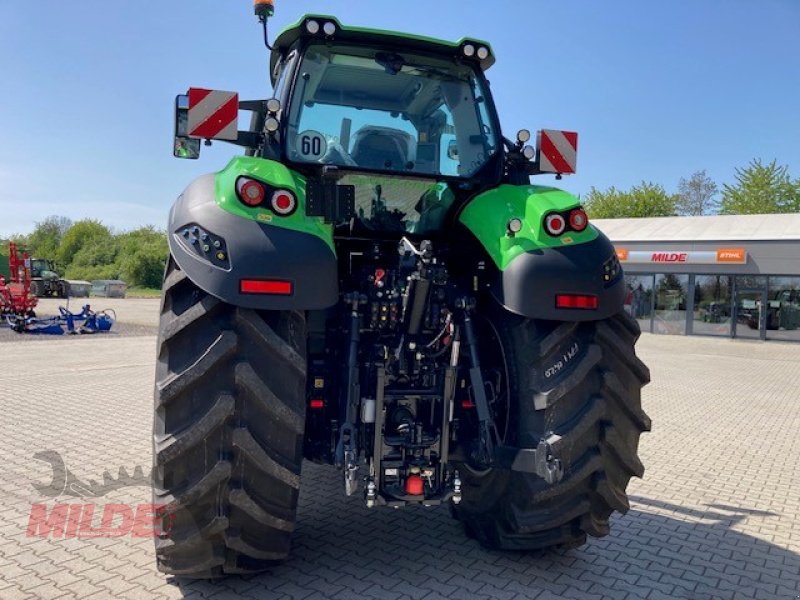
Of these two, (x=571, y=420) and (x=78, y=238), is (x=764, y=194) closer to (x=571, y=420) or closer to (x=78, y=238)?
(x=571, y=420)

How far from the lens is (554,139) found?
4113 millimetres

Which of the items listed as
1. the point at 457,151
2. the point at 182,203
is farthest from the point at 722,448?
the point at 182,203

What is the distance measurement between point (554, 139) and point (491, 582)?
271 centimetres

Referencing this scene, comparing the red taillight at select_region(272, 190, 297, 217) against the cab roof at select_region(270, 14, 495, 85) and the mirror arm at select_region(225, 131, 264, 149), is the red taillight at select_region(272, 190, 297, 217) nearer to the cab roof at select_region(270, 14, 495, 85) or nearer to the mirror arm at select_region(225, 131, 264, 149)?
the mirror arm at select_region(225, 131, 264, 149)

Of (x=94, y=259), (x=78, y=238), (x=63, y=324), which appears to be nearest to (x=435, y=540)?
(x=63, y=324)

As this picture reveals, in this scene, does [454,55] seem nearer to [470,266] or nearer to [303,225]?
[470,266]

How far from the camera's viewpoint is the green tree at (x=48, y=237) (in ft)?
256

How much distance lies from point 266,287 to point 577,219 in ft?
5.48

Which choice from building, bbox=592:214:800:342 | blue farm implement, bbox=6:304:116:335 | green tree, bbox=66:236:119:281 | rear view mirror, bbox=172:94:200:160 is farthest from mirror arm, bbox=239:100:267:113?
green tree, bbox=66:236:119:281

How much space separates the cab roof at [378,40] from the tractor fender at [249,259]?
4.32 feet

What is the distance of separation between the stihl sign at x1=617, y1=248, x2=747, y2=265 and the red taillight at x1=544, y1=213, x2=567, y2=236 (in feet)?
71.9

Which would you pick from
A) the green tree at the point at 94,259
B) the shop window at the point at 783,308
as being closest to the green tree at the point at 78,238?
the green tree at the point at 94,259

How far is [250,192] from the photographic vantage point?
287cm

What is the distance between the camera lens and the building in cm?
2269
